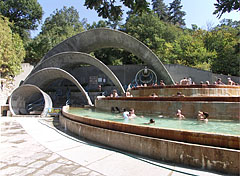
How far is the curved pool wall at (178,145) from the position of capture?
150 inches

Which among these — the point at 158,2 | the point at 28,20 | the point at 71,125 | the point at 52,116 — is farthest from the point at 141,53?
the point at 158,2

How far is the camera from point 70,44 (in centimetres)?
2334

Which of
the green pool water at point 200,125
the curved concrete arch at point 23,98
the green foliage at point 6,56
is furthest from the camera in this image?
the green foliage at point 6,56

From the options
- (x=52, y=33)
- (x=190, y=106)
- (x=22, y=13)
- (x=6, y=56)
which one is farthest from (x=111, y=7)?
(x=22, y=13)

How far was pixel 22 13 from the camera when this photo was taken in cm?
4125

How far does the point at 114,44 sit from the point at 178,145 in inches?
777

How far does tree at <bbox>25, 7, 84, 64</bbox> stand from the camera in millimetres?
35688

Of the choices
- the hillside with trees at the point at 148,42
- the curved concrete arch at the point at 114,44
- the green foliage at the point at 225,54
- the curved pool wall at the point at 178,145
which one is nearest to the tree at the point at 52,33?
the hillside with trees at the point at 148,42

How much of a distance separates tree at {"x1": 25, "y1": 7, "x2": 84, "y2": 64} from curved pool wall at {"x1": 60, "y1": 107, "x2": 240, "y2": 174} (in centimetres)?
3352

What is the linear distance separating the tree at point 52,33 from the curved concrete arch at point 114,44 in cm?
1366

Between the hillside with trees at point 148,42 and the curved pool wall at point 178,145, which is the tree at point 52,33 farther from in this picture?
the curved pool wall at point 178,145

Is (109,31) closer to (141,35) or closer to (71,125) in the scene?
(141,35)

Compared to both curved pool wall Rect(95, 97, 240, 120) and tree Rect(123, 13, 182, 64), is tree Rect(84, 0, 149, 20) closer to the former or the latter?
curved pool wall Rect(95, 97, 240, 120)

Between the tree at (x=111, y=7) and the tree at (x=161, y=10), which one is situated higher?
the tree at (x=161, y=10)
